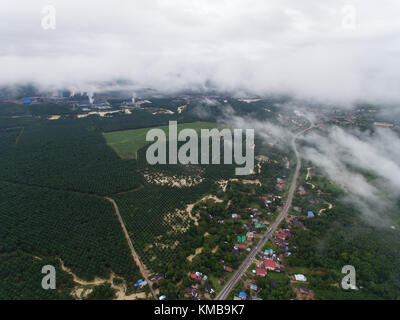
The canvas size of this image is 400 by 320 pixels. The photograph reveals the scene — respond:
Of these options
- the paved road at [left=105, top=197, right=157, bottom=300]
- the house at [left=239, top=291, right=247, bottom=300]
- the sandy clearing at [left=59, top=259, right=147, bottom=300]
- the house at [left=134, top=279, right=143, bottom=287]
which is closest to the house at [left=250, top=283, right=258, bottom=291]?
the house at [left=239, top=291, right=247, bottom=300]

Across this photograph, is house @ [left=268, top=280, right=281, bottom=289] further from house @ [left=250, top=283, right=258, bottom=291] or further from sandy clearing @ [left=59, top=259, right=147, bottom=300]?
sandy clearing @ [left=59, top=259, right=147, bottom=300]

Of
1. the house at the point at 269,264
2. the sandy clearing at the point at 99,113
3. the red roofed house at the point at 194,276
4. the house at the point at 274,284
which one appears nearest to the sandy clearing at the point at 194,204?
the red roofed house at the point at 194,276

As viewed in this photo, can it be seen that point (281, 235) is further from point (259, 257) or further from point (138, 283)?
point (138, 283)

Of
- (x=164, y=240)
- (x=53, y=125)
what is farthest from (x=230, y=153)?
(x=53, y=125)

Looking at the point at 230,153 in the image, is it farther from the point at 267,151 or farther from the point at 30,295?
the point at 30,295

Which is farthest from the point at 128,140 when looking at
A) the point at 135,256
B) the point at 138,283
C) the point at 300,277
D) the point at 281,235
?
the point at 300,277

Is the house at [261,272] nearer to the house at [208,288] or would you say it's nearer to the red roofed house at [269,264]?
the red roofed house at [269,264]
